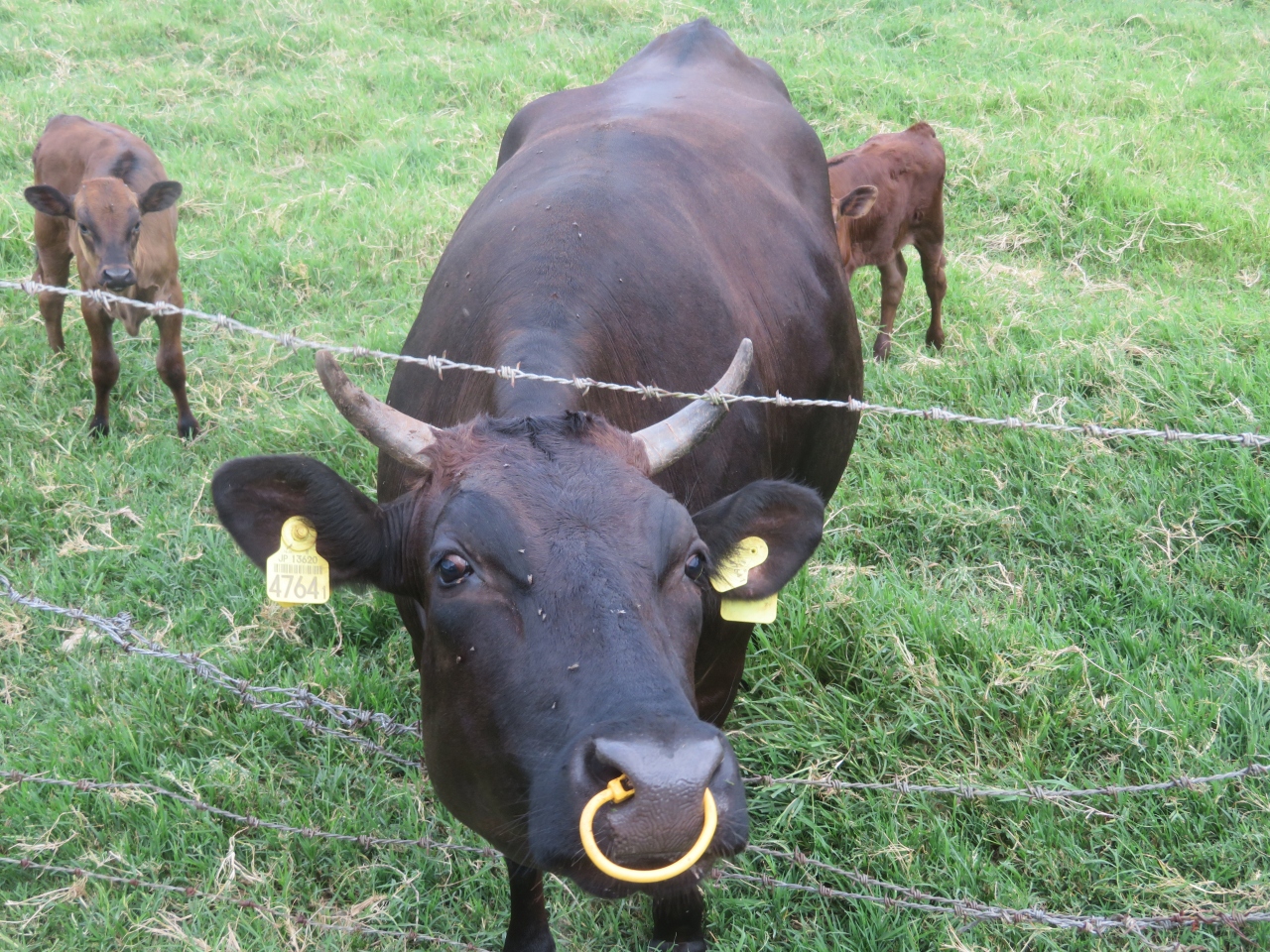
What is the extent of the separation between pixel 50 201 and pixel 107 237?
532 millimetres

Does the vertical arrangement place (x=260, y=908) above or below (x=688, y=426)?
below

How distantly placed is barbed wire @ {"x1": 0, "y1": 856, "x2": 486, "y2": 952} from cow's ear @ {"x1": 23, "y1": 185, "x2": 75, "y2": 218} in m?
3.81

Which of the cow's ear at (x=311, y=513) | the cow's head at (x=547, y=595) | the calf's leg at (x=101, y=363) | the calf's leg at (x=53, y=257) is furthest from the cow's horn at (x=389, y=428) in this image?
the calf's leg at (x=53, y=257)

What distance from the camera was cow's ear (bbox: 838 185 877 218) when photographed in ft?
19.7

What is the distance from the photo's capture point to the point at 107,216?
568 cm

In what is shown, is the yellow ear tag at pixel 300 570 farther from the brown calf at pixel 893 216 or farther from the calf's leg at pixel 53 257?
the calf's leg at pixel 53 257

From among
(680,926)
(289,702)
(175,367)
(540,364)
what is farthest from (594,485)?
(175,367)

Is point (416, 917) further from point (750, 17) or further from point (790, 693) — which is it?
point (750, 17)

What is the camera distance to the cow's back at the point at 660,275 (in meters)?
3.04

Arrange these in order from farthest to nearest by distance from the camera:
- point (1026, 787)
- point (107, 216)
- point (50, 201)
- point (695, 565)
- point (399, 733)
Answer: point (50, 201), point (107, 216), point (399, 733), point (1026, 787), point (695, 565)

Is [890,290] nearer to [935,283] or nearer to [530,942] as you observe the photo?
[935,283]

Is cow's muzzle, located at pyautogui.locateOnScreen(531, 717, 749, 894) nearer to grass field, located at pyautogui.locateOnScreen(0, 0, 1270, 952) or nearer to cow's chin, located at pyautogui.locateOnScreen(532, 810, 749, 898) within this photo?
cow's chin, located at pyautogui.locateOnScreen(532, 810, 749, 898)

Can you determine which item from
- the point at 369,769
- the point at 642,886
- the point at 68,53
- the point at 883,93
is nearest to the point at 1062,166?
the point at 883,93

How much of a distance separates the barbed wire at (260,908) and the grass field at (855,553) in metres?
0.04
